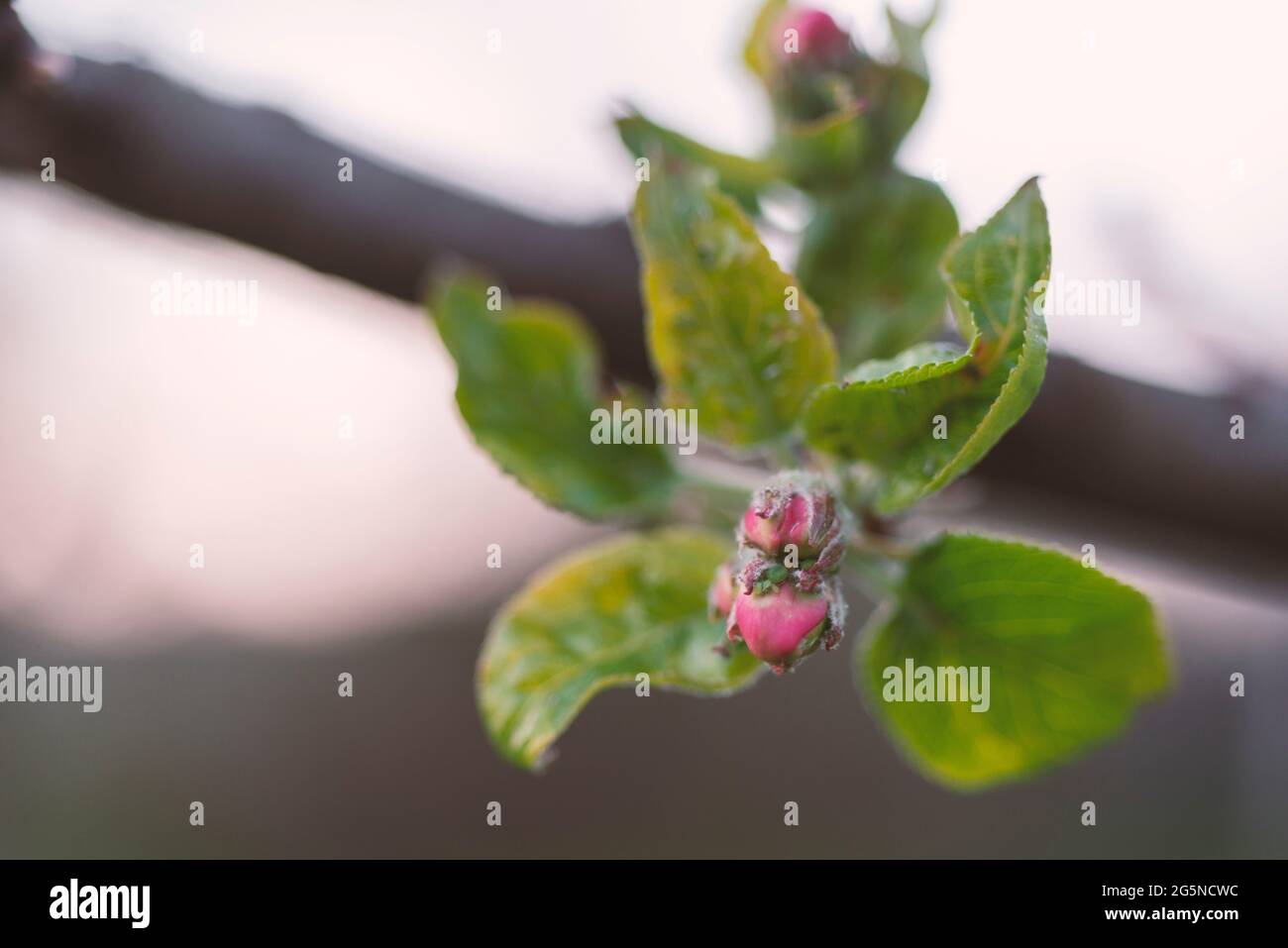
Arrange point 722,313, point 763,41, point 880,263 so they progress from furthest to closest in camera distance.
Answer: point 763,41, point 880,263, point 722,313

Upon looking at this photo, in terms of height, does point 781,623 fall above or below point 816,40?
below

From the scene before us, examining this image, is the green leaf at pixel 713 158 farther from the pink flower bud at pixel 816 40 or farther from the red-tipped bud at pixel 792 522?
the red-tipped bud at pixel 792 522

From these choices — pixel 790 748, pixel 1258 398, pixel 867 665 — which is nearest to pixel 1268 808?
pixel 790 748

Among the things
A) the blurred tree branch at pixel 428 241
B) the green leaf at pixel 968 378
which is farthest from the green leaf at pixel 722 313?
the blurred tree branch at pixel 428 241

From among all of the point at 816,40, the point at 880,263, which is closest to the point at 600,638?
the point at 880,263

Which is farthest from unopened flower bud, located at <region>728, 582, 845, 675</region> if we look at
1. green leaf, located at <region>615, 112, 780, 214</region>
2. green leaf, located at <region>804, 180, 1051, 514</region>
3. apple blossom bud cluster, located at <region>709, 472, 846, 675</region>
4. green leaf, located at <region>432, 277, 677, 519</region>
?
green leaf, located at <region>615, 112, 780, 214</region>

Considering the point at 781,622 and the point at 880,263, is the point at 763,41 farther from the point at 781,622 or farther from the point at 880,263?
the point at 781,622
